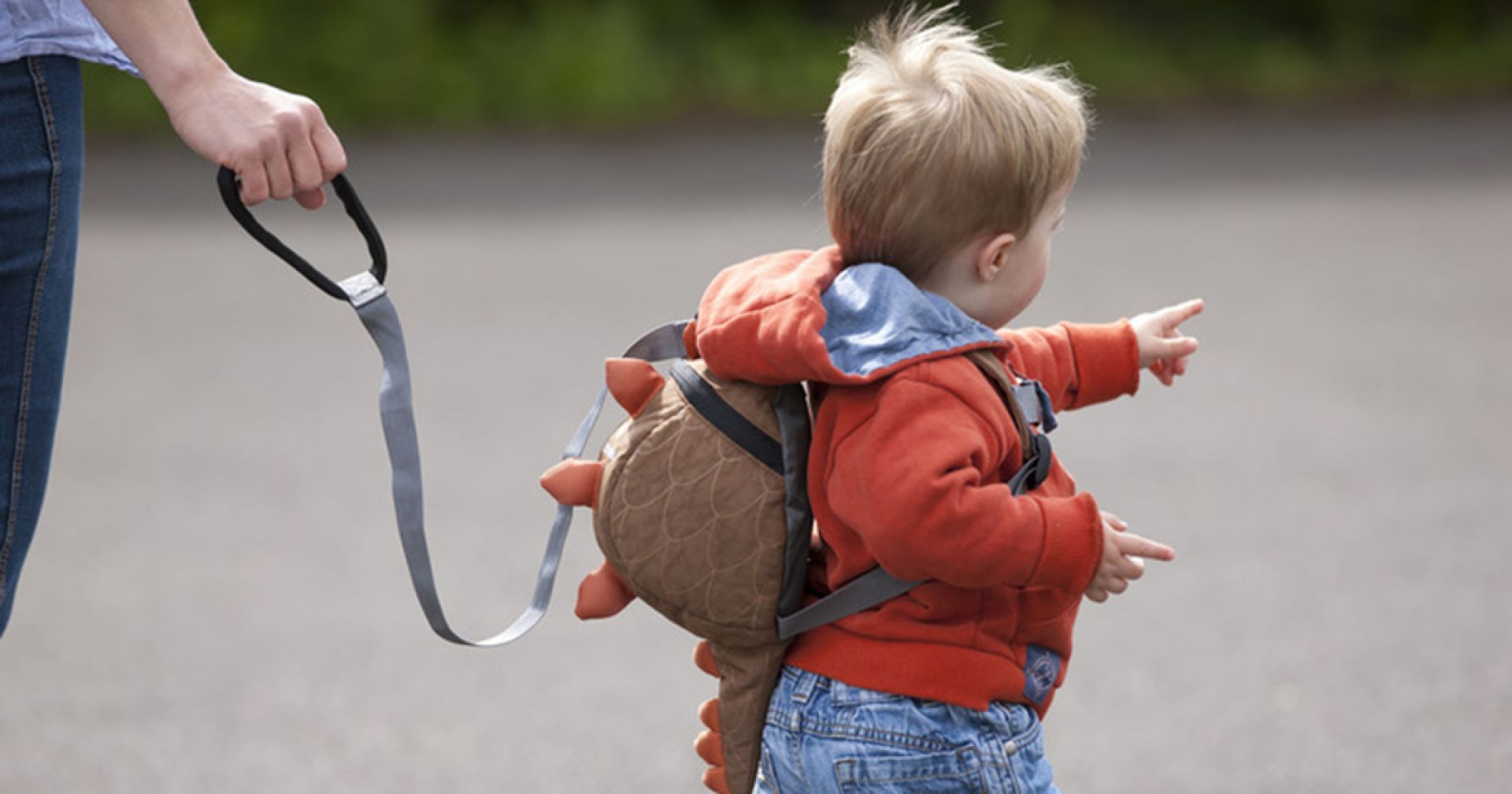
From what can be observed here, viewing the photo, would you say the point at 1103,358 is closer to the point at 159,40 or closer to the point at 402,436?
the point at 402,436

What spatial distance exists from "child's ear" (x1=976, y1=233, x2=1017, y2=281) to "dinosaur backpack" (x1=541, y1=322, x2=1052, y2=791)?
0.11m

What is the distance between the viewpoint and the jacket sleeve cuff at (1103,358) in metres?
2.54

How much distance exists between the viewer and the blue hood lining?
2117 mm

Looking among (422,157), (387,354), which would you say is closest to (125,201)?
(422,157)

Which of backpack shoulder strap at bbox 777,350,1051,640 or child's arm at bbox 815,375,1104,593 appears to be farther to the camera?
backpack shoulder strap at bbox 777,350,1051,640

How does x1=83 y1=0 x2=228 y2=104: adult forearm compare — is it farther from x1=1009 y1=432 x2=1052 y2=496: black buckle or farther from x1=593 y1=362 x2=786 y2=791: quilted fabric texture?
x1=1009 y1=432 x2=1052 y2=496: black buckle

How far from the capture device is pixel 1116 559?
2170mm

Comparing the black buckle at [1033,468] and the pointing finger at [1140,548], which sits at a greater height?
the black buckle at [1033,468]

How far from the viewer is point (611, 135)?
9.75 meters

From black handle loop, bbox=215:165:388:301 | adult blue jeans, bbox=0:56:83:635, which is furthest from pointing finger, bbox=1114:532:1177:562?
adult blue jeans, bbox=0:56:83:635

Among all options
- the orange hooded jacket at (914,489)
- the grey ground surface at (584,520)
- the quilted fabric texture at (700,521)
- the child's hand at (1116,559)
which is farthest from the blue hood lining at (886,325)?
the grey ground surface at (584,520)

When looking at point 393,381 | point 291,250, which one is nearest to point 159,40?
point 291,250

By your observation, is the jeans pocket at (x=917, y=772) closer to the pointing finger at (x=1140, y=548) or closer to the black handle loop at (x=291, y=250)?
the pointing finger at (x=1140, y=548)

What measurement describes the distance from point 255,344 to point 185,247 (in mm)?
1429
